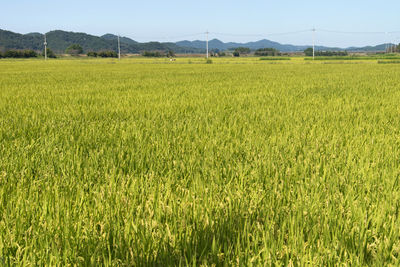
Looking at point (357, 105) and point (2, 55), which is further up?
point (2, 55)

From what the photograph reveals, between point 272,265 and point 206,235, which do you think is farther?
point 206,235

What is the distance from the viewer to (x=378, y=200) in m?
1.90

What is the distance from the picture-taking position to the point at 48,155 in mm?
2791

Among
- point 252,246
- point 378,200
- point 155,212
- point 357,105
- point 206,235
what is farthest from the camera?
point 357,105

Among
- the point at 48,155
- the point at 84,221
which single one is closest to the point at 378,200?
the point at 84,221

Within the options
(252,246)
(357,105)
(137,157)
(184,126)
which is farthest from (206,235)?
(357,105)

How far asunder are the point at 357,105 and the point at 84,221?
18.8 ft

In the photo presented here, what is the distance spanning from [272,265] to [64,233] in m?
0.86

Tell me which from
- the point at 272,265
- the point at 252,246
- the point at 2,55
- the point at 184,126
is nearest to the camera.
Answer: the point at 272,265

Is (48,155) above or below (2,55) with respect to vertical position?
below

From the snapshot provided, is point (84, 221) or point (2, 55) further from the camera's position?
point (2, 55)

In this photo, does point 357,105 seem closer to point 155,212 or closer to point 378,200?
point 378,200

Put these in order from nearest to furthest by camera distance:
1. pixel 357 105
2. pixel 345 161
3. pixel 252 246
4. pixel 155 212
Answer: pixel 252 246, pixel 155 212, pixel 345 161, pixel 357 105

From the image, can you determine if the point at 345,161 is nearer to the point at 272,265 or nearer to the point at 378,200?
the point at 378,200
